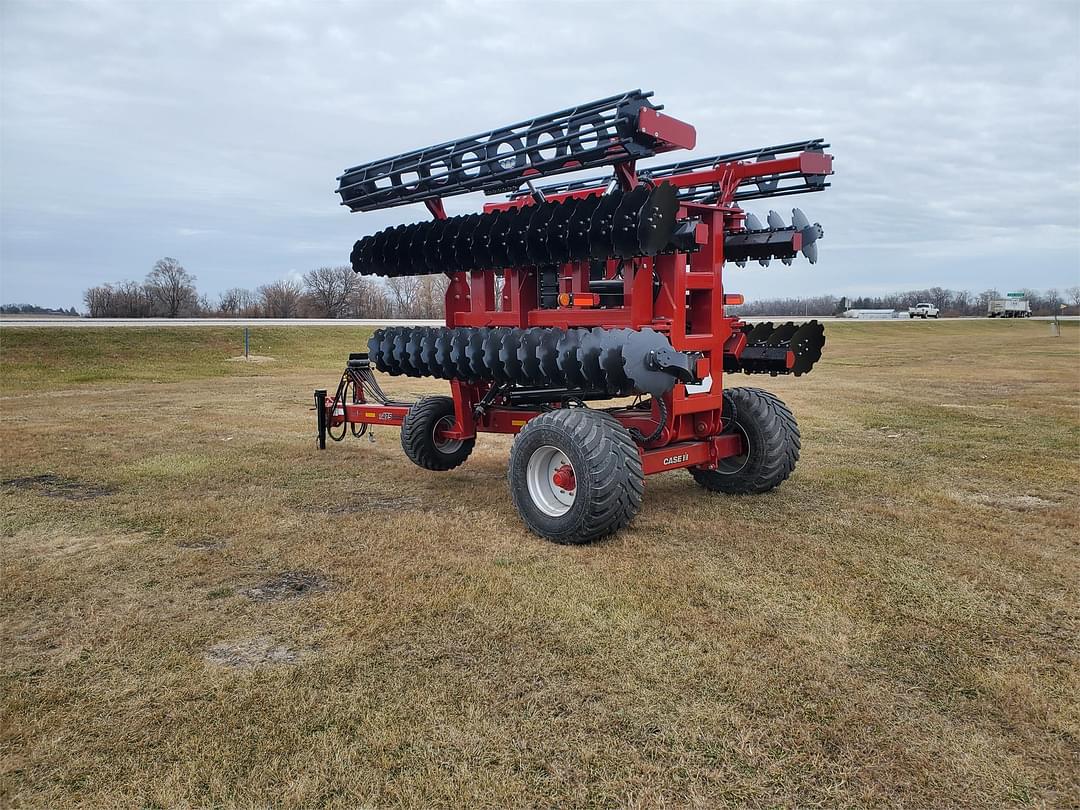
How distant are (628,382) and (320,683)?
296 cm

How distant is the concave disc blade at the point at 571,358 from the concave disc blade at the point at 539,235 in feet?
2.64

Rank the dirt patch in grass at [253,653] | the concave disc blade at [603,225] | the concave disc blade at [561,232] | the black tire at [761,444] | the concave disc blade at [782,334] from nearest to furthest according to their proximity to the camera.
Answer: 1. the dirt patch in grass at [253,653]
2. the concave disc blade at [603,225]
3. the concave disc blade at [561,232]
4. the black tire at [761,444]
5. the concave disc blade at [782,334]

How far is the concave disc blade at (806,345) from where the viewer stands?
7293mm

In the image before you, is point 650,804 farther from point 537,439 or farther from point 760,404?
point 760,404

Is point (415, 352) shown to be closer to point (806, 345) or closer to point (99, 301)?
point (806, 345)

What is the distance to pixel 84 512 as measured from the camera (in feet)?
22.1

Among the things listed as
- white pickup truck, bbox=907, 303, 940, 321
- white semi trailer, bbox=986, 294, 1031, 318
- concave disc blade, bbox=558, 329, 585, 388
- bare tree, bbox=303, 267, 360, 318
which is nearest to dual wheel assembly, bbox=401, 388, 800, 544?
concave disc blade, bbox=558, 329, 585, 388

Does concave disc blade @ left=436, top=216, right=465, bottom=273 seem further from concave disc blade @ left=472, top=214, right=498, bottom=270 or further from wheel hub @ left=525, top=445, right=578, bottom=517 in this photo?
wheel hub @ left=525, top=445, right=578, bottom=517

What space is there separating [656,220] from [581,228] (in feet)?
2.24

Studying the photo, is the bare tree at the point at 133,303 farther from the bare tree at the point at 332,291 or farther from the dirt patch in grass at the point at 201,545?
the dirt patch in grass at the point at 201,545

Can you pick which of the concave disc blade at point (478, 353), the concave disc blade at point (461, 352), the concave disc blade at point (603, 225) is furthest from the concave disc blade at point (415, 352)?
the concave disc blade at point (603, 225)

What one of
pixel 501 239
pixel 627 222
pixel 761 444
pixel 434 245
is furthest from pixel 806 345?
pixel 434 245

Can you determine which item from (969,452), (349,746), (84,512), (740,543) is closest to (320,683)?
(349,746)

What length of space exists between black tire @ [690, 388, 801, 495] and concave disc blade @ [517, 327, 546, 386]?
206 cm
